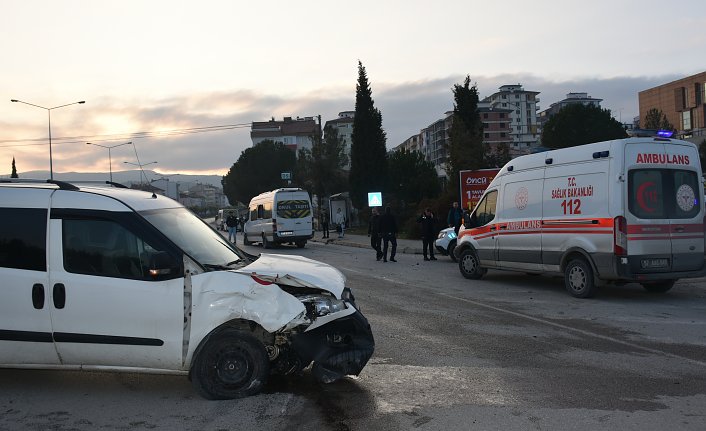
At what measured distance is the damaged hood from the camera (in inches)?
206

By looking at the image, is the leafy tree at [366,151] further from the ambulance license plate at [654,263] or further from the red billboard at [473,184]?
the ambulance license plate at [654,263]

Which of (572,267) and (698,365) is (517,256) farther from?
(698,365)

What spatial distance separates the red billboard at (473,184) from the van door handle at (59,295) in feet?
62.7

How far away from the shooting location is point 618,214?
9.83 metres

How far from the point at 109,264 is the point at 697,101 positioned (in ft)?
422

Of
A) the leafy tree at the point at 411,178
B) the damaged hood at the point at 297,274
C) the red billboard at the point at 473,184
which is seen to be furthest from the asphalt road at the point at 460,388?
the leafy tree at the point at 411,178

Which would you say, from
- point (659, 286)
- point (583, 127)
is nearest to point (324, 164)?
point (583, 127)

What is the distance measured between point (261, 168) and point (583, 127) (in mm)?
42094

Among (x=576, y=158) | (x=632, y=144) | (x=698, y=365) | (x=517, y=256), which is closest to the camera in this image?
(x=698, y=365)

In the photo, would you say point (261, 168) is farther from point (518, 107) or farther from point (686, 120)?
point (518, 107)

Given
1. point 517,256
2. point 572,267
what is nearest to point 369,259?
point 517,256

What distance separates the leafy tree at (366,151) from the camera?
4659 cm

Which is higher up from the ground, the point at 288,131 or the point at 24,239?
the point at 288,131

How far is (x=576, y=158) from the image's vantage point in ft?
35.1
